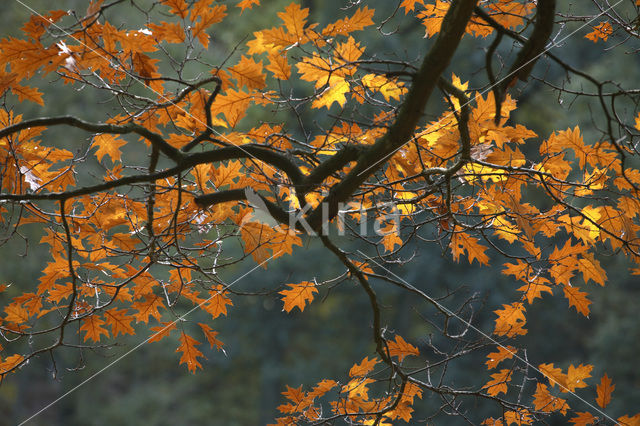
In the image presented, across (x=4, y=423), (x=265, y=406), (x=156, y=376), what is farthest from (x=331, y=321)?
(x=4, y=423)

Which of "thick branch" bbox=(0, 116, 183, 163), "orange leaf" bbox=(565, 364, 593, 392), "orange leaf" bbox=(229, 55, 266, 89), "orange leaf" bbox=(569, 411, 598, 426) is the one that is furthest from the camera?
"orange leaf" bbox=(565, 364, 593, 392)

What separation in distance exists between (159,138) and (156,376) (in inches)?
401

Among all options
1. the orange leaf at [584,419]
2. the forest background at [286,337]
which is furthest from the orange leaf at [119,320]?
the forest background at [286,337]

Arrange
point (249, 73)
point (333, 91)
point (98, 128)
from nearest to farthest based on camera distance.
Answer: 1. point (98, 128)
2. point (249, 73)
3. point (333, 91)

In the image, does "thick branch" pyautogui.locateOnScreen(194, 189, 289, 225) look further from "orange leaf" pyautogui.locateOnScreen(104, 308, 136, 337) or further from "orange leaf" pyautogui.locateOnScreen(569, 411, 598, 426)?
"orange leaf" pyautogui.locateOnScreen(569, 411, 598, 426)

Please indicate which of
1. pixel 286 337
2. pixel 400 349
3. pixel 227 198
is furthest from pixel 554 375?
pixel 286 337

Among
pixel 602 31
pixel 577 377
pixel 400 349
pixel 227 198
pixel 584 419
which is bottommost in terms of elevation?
pixel 584 419

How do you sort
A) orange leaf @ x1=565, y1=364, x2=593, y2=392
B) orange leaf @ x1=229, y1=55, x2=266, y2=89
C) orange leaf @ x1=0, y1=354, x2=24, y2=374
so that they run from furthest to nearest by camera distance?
orange leaf @ x1=565, y1=364, x2=593, y2=392 < orange leaf @ x1=0, y1=354, x2=24, y2=374 < orange leaf @ x1=229, y1=55, x2=266, y2=89

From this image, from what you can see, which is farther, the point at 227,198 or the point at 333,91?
the point at 333,91

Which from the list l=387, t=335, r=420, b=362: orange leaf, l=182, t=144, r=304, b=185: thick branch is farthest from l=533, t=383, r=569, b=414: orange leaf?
l=182, t=144, r=304, b=185: thick branch

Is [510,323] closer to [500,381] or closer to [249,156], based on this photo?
[500,381]

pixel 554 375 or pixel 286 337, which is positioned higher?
pixel 286 337

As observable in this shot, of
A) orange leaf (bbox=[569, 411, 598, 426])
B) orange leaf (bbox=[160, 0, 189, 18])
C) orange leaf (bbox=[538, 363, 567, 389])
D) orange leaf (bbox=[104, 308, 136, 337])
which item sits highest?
orange leaf (bbox=[160, 0, 189, 18])

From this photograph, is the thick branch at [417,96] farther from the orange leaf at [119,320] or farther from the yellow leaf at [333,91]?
the orange leaf at [119,320]
